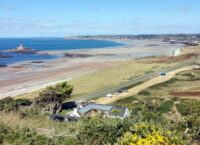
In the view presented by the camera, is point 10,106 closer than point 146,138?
No

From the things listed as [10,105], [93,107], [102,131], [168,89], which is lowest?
[168,89]

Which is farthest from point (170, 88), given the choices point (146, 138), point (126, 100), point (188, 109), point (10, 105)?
point (146, 138)

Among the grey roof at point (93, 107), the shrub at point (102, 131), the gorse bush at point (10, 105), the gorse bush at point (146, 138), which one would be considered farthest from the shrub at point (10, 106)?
the gorse bush at point (146, 138)

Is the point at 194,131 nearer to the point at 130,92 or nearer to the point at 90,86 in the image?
the point at 130,92

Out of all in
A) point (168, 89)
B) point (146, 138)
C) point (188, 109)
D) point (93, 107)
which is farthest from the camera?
point (168, 89)

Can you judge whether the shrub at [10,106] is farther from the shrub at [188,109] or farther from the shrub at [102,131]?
the shrub at [188,109]

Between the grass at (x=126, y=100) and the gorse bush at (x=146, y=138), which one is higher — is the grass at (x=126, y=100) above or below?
below

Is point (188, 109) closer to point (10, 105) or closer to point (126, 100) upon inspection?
point (126, 100)

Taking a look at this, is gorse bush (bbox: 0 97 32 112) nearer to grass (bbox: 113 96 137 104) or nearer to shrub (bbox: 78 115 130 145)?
shrub (bbox: 78 115 130 145)

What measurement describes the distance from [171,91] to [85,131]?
34.5 metres

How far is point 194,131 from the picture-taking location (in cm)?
842

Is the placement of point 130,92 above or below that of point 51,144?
below

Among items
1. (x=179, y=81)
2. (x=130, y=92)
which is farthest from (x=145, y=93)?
(x=179, y=81)

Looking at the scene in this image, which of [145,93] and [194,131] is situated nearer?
[194,131]
